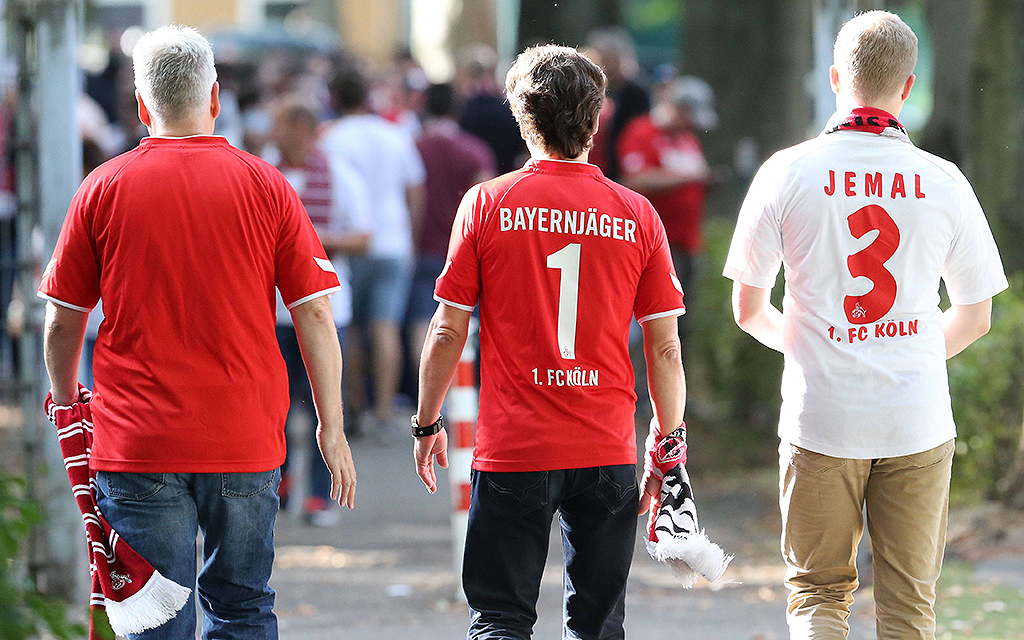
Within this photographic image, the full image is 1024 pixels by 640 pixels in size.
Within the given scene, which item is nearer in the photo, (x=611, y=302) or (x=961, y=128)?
(x=611, y=302)

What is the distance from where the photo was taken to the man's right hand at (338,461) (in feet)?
12.5

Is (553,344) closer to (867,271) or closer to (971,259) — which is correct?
(867,271)

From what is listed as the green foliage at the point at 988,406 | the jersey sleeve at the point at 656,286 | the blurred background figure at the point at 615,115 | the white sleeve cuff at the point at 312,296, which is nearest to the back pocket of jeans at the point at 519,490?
the jersey sleeve at the point at 656,286

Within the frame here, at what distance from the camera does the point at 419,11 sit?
2662 cm

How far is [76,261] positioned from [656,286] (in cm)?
159

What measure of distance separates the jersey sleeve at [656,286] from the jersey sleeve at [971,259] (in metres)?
0.80

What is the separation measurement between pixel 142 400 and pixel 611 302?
1286 mm

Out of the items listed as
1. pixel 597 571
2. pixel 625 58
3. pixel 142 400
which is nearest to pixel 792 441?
pixel 597 571

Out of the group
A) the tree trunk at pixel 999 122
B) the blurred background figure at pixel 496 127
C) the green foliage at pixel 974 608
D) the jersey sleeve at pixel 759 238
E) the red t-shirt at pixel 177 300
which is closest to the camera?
the red t-shirt at pixel 177 300

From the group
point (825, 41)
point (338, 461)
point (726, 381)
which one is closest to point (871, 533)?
point (338, 461)

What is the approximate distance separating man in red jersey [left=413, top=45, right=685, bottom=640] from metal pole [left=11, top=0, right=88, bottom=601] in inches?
107

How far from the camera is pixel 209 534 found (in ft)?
12.2

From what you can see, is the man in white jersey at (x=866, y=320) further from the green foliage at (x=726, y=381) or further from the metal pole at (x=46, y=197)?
the green foliage at (x=726, y=381)

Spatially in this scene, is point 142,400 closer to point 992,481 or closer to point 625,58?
point 992,481
